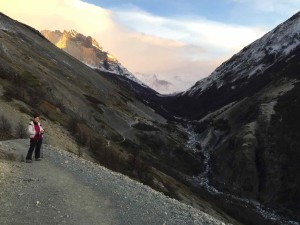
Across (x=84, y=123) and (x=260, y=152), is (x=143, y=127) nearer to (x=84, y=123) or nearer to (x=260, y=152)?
(x=260, y=152)

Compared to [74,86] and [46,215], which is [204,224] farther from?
[74,86]

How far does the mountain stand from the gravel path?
17652 millimetres

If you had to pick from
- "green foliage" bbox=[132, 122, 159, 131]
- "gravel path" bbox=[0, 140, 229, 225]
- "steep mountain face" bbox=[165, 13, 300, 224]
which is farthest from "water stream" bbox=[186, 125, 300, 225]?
"gravel path" bbox=[0, 140, 229, 225]

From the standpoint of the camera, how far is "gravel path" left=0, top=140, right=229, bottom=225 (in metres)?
20.2

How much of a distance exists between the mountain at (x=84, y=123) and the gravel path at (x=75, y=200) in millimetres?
17652

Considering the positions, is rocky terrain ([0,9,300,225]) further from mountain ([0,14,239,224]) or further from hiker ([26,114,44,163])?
hiker ([26,114,44,163])

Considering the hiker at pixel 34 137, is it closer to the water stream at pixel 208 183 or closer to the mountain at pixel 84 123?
the mountain at pixel 84 123

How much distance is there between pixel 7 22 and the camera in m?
158

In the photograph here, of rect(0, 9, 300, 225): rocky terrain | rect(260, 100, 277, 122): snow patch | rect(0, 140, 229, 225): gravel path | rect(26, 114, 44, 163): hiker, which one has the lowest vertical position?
rect(0, 140, 229, 225): gravel path

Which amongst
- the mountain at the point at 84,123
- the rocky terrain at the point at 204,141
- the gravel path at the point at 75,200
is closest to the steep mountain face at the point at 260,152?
the rocky terrain at the point at 204,141

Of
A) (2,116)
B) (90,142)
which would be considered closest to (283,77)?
(90,142)

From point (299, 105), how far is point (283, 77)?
32.3 m

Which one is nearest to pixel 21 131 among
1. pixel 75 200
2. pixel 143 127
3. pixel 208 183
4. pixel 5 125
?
pixel 5 125

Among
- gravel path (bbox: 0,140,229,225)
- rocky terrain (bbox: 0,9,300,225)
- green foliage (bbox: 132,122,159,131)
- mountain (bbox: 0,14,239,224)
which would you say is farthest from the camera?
green foliage (bbox: 132,122,159,131)
